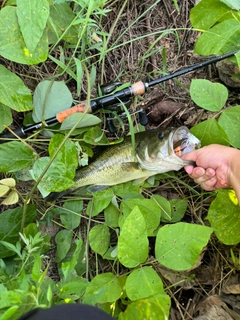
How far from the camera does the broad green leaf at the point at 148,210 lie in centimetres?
257

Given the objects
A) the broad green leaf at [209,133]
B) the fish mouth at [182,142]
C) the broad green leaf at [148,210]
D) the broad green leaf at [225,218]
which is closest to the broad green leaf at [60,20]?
the fish mouth at [182,142]

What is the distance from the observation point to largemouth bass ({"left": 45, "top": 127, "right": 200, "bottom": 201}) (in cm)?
243

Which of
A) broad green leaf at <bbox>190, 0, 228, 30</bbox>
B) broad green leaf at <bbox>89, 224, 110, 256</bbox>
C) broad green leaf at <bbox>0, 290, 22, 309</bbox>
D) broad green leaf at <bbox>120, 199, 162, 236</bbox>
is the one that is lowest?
broad green leaf at <bbox>89, 224, 110, 256</bbox>

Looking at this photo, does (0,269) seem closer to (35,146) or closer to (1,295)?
(1,295)

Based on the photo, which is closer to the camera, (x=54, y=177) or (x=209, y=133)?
(x=54, y=177)

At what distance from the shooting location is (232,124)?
7.97ft

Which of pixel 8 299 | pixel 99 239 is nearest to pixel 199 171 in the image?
pixel 99 239

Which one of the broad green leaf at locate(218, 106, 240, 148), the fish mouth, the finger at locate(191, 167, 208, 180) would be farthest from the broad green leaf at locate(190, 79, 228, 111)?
the finger at locate(191, 167, 208, 180)

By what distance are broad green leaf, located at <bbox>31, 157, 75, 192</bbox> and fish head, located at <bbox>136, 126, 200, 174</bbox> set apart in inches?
21.1

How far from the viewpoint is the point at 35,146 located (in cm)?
261

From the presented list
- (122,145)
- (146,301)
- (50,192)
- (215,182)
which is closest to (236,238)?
(215,182)

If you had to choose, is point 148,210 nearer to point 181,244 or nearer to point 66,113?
point 181,244

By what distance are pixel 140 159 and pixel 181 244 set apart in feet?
2.16

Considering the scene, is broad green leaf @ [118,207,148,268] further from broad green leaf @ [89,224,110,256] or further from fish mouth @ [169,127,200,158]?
fish mouth @ [169,127,200,158]
